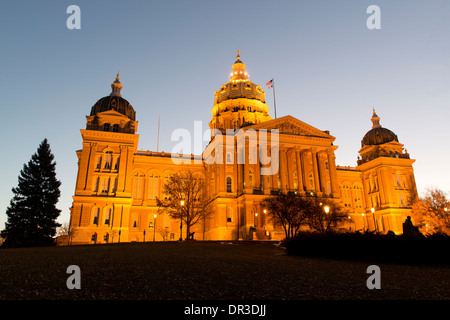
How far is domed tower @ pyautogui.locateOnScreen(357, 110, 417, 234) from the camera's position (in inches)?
2547

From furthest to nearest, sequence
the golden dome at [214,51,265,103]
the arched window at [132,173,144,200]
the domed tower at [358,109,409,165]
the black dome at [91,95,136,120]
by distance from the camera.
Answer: the golden dome at [214,51,265,103]
the domed tower at [358,109,409,165]
the arched window at [132,173,144,200]
the black dome at [91,95,136,120]

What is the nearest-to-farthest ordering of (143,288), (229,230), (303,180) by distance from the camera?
(143,288)
(229,230)
(303,180)

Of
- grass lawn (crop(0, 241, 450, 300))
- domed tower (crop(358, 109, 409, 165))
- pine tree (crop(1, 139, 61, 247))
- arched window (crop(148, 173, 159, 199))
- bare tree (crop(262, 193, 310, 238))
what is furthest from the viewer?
domed tower (crop(358, 109, 409, 165))

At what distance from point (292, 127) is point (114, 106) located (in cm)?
3469

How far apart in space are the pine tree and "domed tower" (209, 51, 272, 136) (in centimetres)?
3981

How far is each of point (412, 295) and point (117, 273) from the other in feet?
31.8

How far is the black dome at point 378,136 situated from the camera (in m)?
73.0

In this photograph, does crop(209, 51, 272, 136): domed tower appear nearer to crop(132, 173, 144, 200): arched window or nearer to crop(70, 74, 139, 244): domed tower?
crop(132, 173, 144, 200): arched window

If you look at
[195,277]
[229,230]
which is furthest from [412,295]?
[229,230]

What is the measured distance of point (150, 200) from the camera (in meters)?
60.5

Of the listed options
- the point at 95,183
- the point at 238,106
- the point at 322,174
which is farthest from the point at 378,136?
the point at 95,183

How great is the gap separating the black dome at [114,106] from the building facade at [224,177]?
183mm

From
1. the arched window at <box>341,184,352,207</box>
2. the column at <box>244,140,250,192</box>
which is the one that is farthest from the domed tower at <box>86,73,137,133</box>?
the arched window at <box>341,184,352,207</box>

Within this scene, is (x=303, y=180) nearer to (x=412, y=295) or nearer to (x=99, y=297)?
(x=412, y=295)
